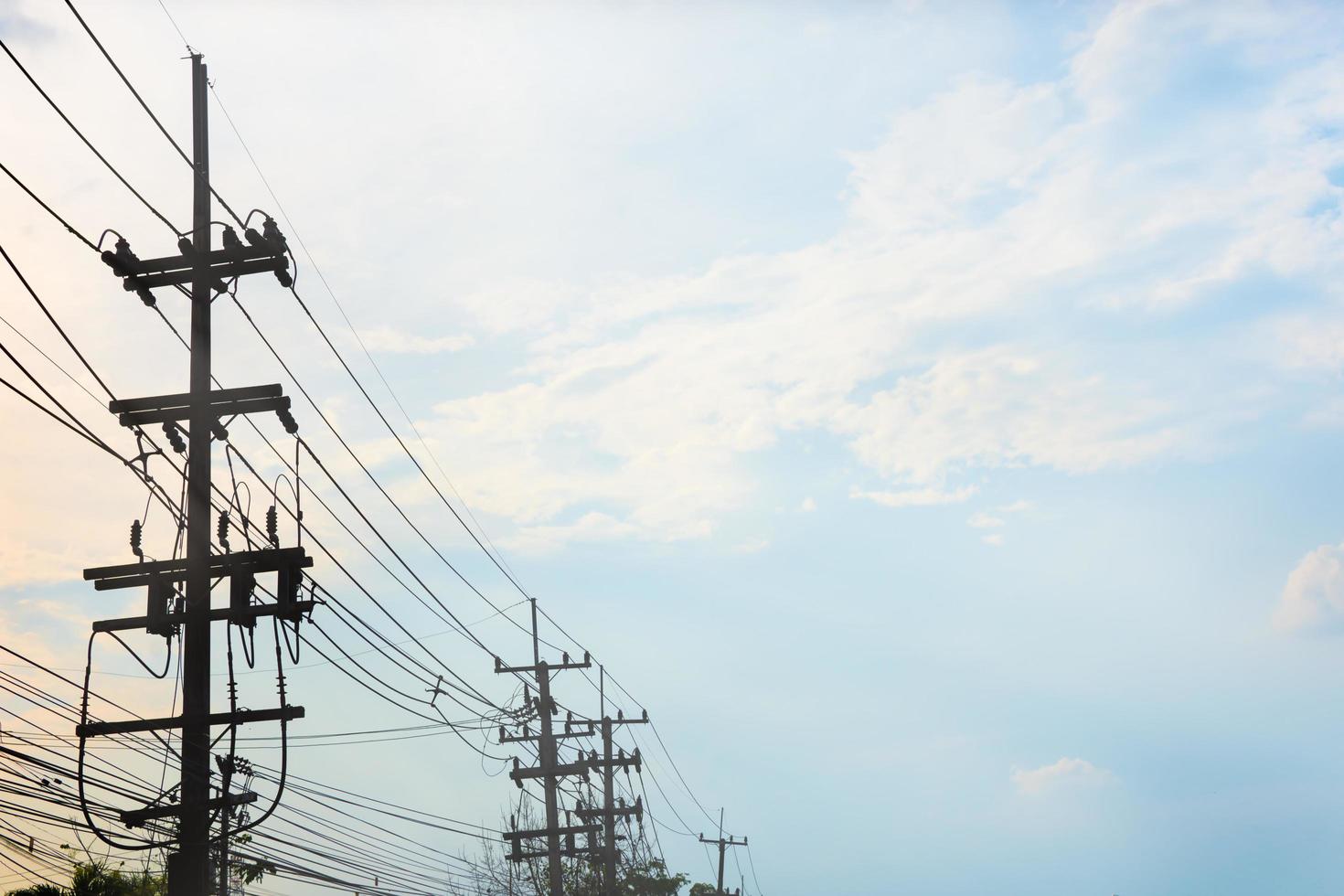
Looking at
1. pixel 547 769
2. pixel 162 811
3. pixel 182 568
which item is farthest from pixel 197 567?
pixel 547 769

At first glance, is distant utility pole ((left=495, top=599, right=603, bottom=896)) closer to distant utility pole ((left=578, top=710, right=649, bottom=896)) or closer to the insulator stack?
distant utility pole ((left=578, top=710, right=649, bottom=896))

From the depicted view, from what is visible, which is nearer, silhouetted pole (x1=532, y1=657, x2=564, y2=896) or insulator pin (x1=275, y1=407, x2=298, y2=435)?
insulator pin (x1=275, y1=407, x2=298, y2=435)

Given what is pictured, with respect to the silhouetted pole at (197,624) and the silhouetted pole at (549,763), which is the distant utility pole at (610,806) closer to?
the silhouetted pole at (549,763)

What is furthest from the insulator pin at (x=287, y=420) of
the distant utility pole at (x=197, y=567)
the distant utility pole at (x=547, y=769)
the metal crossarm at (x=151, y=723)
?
the distant utility pole at (x=547, y=769)

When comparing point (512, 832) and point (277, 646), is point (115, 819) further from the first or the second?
point (512, 832)

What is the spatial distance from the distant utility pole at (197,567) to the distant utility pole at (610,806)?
26.0 metres

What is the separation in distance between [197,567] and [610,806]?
2867 cm

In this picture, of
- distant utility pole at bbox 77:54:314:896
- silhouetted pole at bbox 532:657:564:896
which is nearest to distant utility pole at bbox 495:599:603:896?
silhouetted pole at bbox 532:657:564:896

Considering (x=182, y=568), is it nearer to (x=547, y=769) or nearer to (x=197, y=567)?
(x=197, y=567)

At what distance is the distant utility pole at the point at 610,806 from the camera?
41094mm

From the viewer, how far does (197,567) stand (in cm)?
1605

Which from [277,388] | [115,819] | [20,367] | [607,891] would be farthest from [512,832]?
[20,367]

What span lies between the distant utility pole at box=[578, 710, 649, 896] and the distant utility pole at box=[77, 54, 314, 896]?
2598 centimetres

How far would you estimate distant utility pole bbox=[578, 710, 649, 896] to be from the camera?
135 ft
